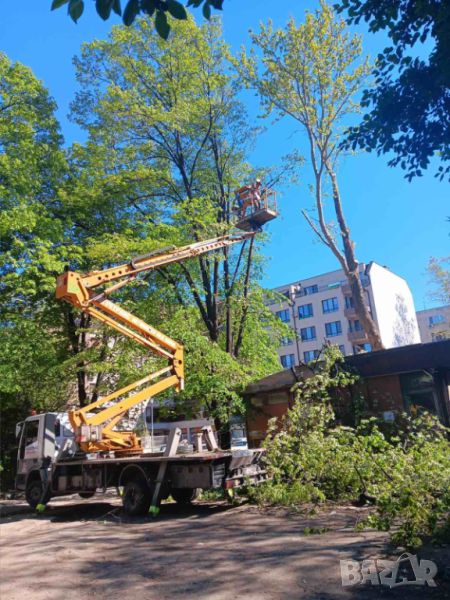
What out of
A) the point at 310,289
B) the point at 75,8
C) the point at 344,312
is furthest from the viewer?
the point at 310,289

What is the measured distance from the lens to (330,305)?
233 ft

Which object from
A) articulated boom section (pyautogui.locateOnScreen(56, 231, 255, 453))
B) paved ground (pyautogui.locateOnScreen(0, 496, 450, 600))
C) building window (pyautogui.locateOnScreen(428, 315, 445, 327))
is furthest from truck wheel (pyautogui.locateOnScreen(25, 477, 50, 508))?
building window (pyautogui.locateOnScreen(428, 315, 445, 327))

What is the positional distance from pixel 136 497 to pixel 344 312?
55450mm

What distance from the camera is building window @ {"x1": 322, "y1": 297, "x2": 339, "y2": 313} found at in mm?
70312

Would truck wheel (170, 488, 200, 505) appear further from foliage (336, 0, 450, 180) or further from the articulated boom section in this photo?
foliage (336, 0, 450, 180)

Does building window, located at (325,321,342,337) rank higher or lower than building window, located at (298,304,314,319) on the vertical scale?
lower

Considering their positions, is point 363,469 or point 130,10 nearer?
point 130,10

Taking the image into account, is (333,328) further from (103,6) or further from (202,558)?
(103,6)

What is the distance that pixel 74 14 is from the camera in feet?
9.83

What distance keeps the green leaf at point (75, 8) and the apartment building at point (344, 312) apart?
55.3 meters

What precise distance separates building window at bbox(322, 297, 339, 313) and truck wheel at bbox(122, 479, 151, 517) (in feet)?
200

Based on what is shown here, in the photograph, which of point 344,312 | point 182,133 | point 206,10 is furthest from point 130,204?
point 344,312

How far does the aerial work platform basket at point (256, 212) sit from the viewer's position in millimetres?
18938

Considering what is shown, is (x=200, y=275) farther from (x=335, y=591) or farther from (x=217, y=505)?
(x=335, y=591)
